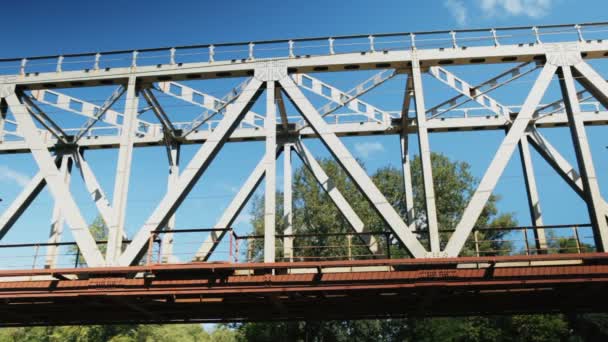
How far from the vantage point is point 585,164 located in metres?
11.9

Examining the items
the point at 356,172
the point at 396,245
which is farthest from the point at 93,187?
the point at 396,245

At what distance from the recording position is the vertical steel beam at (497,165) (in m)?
11.0

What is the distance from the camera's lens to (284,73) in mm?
13523

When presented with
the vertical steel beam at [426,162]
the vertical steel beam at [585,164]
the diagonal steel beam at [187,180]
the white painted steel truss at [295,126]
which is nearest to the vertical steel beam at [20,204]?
the white painted steel truss at [295,126]

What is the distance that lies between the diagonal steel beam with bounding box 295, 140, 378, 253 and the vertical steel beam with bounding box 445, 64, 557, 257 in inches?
145

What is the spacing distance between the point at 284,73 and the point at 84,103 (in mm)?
9326

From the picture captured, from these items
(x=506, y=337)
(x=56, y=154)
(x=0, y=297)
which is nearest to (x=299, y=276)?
(x=0, y=297)

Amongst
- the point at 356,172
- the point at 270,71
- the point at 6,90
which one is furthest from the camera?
the point at 6,90

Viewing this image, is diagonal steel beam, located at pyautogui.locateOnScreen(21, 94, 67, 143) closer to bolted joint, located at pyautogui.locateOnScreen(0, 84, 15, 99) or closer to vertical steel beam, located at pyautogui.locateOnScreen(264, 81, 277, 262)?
bolted joint, located at pyautogui.locateOnScreen(0, 84, 15, 99)

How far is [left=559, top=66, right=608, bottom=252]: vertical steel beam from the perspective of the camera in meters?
11.2

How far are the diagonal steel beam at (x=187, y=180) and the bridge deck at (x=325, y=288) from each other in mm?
768

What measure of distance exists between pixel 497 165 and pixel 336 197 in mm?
5782

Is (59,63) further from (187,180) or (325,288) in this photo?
(325,288)

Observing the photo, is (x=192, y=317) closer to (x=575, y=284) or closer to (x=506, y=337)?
(x=575, y=284)
